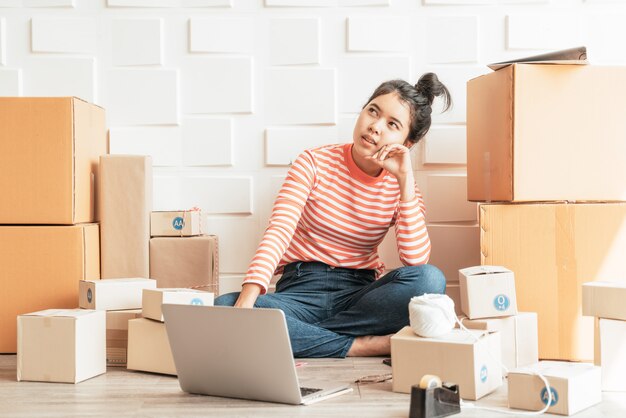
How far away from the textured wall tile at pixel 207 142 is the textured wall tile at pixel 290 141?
0.15 m

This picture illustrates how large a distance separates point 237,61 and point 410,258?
3.47ft

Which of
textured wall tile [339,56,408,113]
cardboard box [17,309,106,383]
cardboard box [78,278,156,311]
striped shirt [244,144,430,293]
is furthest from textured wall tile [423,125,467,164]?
cardboard box [17,309,106,383]

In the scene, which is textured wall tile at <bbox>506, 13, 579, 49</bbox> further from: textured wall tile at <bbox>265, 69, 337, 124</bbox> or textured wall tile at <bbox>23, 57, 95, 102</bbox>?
textured wall tile at <bbox>23, 57, 95, 102</bbox>

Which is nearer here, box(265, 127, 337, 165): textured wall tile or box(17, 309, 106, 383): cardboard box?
box(17, 309, 106, 383): cardboard box

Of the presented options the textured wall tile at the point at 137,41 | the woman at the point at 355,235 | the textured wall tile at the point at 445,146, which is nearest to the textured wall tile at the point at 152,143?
the textured wall tile at the point at 137,41

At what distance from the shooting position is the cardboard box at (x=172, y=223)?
270 centimetres

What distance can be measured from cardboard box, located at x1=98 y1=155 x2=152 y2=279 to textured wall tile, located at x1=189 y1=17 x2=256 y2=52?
1.83ft

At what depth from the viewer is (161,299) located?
2.17 meters

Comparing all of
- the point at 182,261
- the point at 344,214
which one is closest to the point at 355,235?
the point at 344,214

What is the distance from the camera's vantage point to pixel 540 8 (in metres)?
2.91

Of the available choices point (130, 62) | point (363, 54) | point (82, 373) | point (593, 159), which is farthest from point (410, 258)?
point (130, 62)

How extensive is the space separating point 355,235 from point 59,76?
134 centimetres

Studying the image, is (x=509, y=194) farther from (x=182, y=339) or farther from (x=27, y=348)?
(x=27, y=348)

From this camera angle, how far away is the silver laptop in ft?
5.79
